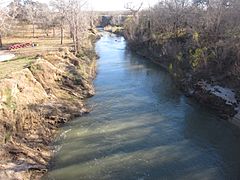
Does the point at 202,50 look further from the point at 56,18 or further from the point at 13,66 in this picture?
the point at 56,18

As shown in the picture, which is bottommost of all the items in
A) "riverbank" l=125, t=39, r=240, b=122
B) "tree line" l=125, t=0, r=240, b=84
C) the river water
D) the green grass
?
the river water

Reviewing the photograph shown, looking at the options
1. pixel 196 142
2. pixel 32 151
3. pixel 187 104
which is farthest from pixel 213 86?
pixel 32 151

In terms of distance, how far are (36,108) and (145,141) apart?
9589 mm

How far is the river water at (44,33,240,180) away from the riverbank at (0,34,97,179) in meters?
1.09

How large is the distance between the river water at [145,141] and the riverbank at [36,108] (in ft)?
3.59

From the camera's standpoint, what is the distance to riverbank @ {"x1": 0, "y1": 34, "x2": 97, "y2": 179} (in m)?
20.2

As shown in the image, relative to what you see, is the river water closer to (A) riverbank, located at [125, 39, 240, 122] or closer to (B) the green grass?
(A) riverbank, located at [125, 39, 240, 122]

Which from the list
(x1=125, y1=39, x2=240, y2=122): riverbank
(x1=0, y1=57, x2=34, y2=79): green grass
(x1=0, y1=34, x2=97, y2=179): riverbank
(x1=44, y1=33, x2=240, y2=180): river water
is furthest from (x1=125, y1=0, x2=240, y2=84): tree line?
(x1=0, y1=57, x2=34, y2=79): green grass

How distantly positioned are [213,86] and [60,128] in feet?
54.9

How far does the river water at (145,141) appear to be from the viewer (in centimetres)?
1983

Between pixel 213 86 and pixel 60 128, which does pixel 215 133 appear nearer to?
pixel 213 86

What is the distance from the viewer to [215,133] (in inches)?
1014

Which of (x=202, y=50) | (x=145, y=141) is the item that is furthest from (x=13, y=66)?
(x=202, y=50)

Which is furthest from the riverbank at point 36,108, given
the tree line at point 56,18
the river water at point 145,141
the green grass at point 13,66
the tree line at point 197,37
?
the tree line at point 197,37
